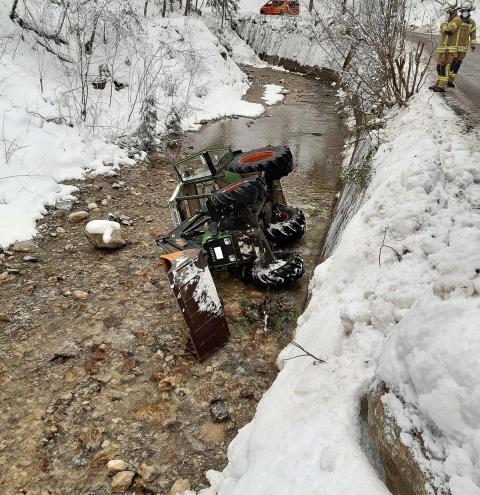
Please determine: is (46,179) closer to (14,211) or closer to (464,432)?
(14,211)

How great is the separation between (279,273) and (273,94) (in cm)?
1388

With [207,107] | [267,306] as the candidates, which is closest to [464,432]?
[267,306]

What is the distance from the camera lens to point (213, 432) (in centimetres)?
341

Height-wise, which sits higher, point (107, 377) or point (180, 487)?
point (180, 487)

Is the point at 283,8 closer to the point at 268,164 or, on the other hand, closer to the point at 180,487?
the point at 268,164

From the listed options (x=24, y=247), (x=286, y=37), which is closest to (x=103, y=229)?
(x=24, y=247)

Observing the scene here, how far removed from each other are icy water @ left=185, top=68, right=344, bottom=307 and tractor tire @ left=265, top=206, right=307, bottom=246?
0.28m

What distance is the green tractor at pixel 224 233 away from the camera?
4.02 m

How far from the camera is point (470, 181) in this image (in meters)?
3.74

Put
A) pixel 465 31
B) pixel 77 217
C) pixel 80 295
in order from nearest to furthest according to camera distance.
Result: pixel 80 295 → pixel 77 217 → pixel 465 31

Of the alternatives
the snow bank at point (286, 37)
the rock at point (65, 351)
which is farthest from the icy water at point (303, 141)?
the snow bank at point (286, 37)

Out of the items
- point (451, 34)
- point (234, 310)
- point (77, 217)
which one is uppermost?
point (451, 34)

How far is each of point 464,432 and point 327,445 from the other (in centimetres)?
76

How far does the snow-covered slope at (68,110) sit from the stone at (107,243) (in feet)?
3.74
